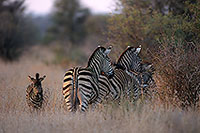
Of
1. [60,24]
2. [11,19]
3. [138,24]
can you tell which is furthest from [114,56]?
[60,24]

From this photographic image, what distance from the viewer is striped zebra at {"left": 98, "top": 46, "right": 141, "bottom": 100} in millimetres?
8115

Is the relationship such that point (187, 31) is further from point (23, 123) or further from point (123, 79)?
point (23, 123)

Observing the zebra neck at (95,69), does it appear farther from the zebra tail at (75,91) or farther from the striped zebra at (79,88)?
the zebra tail at (75,91)

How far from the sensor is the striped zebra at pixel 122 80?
26.6ft

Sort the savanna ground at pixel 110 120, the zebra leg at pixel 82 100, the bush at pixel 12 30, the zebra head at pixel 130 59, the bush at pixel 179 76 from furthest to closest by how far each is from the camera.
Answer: the bush at pixel 12 30 → the zebra head at pixel 130 59 → the bush at pixel 179 76 → the zebra leg at pixel 82 100 → the savanna ground at pixel 110 120

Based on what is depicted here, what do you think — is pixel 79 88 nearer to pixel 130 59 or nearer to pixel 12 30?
pixel 130 59

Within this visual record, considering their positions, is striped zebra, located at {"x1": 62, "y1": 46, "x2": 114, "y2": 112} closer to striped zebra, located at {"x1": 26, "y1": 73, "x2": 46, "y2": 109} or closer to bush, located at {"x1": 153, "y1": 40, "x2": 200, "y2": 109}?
striped zebra, located at {"x1": 26, "y1": 73, "x2": 46, "y2": 109}

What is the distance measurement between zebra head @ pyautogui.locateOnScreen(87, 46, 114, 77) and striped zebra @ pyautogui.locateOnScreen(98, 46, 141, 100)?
0.55 ft

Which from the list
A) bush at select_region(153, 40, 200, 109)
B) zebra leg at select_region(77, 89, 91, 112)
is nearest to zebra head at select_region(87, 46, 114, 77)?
zebra leg at select_region(77, 89, 91, 112)

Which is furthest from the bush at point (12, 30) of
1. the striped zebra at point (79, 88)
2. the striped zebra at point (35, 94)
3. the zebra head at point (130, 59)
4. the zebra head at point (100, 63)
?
the striped zebra at point (79, 88)

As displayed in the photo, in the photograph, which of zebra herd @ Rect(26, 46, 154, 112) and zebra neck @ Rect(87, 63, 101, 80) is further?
zebra neck @ Rect(87, 63, 101, 80)

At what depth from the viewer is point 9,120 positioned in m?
7.28

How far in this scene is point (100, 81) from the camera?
316 inches

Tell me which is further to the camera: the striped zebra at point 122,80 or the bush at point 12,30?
the bush at point 12,30
